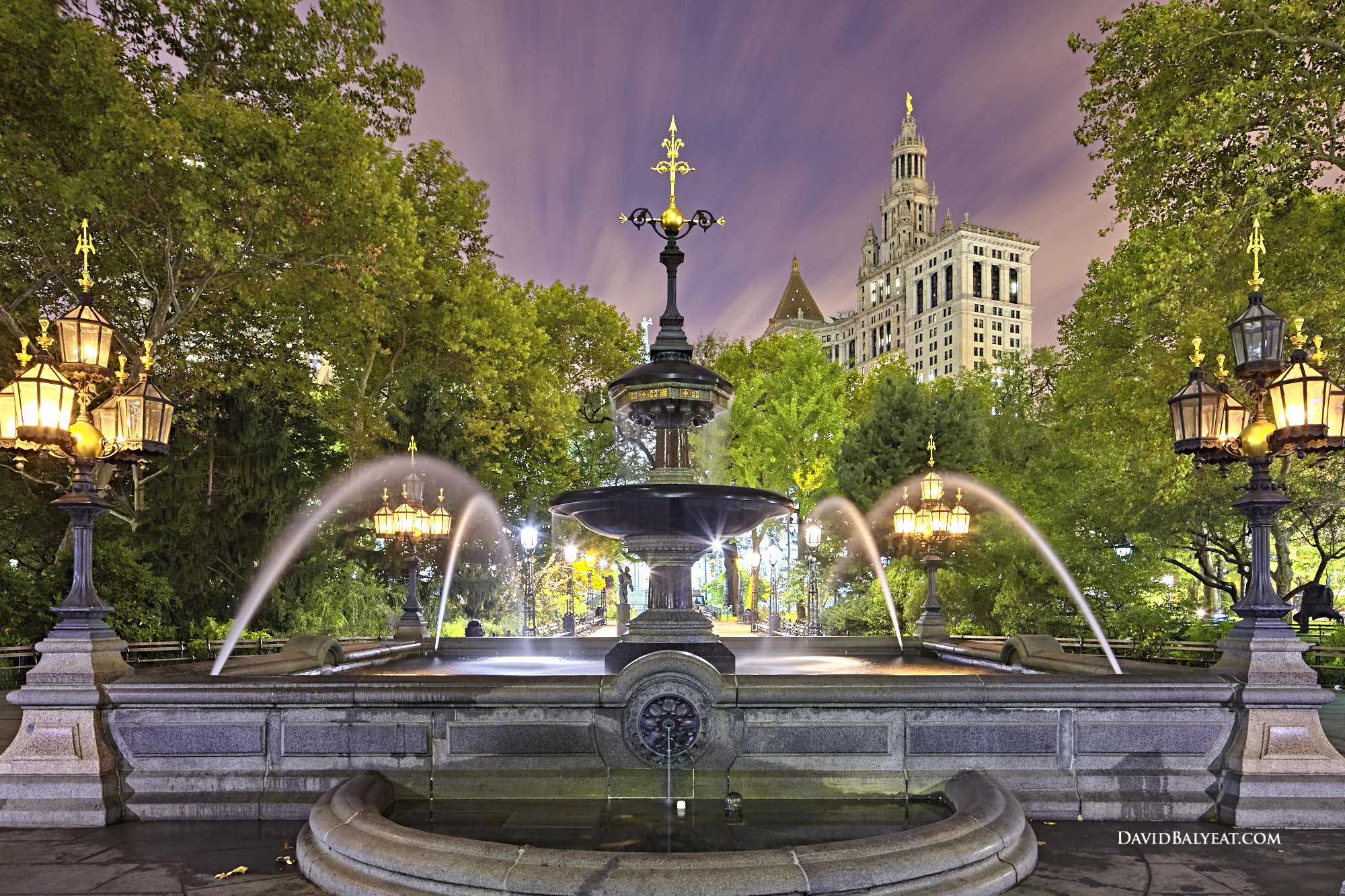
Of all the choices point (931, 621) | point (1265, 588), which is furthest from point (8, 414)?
point (931, 621)

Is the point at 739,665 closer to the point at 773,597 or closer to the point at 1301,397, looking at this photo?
the point at 1301,397

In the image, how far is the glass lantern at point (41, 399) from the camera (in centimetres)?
752

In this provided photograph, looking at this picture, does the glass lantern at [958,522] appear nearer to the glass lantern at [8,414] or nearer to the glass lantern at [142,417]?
the glass lantern at [142,417]

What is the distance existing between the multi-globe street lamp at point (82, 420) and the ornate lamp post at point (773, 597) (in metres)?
24.2

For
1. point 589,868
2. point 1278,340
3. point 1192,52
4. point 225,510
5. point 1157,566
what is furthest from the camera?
point 1157,566

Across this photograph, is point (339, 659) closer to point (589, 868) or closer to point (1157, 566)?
point (589, 868)

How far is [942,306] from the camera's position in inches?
5290

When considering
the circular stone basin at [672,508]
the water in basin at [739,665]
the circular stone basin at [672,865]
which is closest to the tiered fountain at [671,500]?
the circular stone basin at [672,508]

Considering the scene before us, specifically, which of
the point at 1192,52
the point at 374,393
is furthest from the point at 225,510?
the point at 1192,52

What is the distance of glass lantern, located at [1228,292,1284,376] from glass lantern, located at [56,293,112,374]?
35.5 feet

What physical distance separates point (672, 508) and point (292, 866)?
484 cm

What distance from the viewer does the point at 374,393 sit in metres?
27.9

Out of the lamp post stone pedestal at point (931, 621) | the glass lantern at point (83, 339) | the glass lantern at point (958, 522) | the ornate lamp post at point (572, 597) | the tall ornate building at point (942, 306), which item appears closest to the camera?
the glass lantern at point (83, 339)

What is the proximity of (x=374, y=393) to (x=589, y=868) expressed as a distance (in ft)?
82.8
